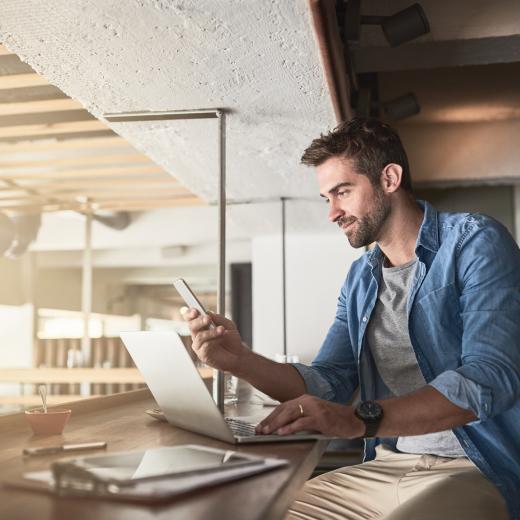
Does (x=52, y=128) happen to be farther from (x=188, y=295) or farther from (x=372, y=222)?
(x=188, y=295)

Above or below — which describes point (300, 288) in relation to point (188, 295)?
above

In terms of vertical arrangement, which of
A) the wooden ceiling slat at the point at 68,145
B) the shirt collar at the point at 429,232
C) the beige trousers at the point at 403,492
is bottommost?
the beige trousers at the point at 403,492

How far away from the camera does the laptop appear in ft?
4.89

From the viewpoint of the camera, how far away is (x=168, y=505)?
0.94 meters

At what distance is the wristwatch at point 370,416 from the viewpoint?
1.48 metres

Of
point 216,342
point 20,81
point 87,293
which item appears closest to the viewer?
point 216,342

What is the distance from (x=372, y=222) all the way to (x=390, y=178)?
15cm

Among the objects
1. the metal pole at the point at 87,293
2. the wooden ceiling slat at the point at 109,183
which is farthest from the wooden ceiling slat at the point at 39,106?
the metal pole at the point at 87,293

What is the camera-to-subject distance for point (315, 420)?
1467 millimetres

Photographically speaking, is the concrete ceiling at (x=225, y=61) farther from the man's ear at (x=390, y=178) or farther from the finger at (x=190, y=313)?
the finger at (x=190, y=313)

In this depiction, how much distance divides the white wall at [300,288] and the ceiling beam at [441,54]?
2023 millimetres

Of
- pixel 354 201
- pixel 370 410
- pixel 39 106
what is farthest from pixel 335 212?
pixel 39 106

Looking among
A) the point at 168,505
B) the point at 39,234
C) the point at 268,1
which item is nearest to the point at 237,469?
the point at 168,505

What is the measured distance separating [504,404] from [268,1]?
1072 mm
